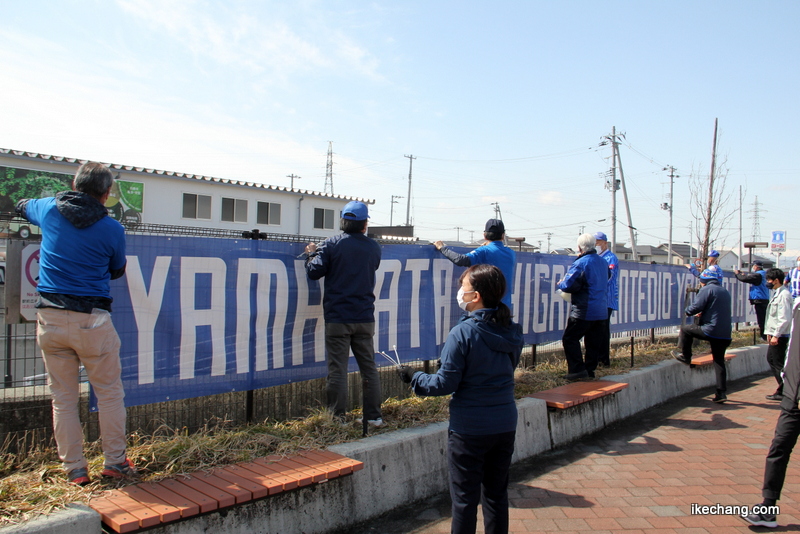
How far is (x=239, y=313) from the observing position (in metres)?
4.41

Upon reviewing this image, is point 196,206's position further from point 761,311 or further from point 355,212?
point 355,212

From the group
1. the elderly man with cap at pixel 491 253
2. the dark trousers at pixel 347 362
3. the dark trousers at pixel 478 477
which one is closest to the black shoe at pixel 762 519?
the dark trousers at pixel 478 477

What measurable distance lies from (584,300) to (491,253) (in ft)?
6.69

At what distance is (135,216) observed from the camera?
23.5 meters

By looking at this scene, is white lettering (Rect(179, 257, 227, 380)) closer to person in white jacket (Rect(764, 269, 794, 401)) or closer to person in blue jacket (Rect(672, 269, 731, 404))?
person in white jacket (Rect(764, 269, 794, 401))

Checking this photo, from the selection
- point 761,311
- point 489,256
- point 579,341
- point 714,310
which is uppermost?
point 489,256

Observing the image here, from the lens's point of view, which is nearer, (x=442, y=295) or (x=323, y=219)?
(x=442, y=295)

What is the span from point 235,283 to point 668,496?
377cm

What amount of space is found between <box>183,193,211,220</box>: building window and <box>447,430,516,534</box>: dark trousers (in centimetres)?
2482

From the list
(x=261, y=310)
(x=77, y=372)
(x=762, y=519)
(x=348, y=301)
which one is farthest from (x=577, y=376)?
(x=77, y=372)

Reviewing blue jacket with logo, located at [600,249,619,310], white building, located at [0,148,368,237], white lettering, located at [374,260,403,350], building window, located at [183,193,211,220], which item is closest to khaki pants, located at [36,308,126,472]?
white lettering, located at [374,260,403,350]

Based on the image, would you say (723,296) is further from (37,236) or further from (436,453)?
(37,236)

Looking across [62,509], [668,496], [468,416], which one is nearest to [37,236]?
[62,509]

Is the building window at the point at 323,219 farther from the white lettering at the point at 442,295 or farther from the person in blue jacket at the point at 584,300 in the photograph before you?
the white lettering at the point at 442,295
